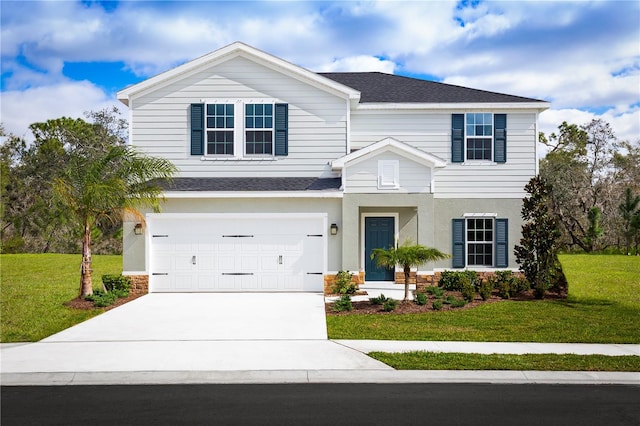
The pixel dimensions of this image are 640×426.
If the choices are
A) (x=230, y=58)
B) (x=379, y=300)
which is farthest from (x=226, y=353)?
(x=230, y=58)

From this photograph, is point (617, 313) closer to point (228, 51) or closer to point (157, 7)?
point (228, 51)

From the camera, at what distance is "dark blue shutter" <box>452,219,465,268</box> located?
18719 millimetres

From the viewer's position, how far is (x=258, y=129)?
18.3 metres

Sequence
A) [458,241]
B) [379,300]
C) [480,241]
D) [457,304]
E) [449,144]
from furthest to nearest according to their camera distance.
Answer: [449,144] < [480,241] < [458,241] < [457,304] < [379,300]

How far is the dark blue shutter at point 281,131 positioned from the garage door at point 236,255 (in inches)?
89.7

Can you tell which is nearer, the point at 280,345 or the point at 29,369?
the point at 29,369

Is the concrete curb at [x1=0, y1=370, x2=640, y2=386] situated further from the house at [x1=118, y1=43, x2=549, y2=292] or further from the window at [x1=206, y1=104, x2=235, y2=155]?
the window at [x1=206, y1=104, x2=235, y2=155]

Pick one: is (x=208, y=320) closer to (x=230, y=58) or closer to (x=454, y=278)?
(x=454, y=278)

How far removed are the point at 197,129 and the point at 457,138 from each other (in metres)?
8.29

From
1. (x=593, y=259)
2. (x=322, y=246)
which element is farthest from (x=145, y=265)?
(x=593, y=259)

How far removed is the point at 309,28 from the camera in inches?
612

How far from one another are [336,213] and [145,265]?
5824 millimetres

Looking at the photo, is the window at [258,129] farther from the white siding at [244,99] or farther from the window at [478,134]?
the window at [478,134]

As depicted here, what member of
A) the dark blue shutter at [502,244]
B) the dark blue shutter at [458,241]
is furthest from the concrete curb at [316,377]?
the dark blue shutter at [502,244]
